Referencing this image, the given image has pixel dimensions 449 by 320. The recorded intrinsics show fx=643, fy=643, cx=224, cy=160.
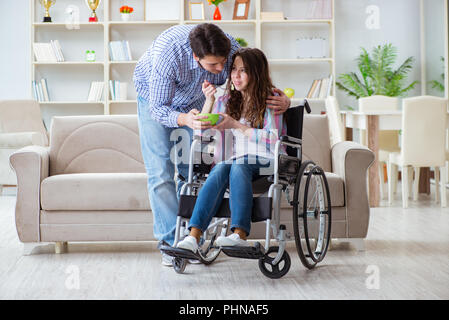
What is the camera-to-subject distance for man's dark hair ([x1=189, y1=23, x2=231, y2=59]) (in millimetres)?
2381

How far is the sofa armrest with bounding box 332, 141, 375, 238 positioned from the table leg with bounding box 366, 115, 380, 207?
177 cm

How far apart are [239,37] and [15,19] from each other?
2.40 meters

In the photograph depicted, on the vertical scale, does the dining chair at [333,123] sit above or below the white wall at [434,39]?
below

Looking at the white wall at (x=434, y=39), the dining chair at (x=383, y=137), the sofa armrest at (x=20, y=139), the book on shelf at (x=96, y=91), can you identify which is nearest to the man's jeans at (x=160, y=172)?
the dining chair at (x=383, y=137)

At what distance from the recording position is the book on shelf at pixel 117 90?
6.66 meters

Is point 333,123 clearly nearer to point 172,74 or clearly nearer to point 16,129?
point 172,74

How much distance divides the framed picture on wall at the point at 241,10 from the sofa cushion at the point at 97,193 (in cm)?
402

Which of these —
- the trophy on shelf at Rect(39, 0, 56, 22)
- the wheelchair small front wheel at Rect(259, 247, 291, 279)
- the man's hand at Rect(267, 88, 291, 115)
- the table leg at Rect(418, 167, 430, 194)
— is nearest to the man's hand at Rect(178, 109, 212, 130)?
the man's hand at Rect(267, 88, 291, 115)

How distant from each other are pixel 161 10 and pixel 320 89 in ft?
6.07

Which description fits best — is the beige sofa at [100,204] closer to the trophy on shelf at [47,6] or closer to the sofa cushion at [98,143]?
the sofa cushion at [98,143]

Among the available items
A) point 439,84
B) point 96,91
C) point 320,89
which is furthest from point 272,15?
point 96,91

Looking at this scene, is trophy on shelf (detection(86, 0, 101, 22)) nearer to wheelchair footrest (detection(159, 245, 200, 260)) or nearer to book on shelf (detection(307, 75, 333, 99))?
book on shelf (detection(307, 75, 333, 99))

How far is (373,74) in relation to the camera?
681 centimetres

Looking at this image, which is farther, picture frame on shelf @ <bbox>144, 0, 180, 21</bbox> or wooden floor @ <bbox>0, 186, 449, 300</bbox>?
picture frame on shelf @ <bbox>144, 0, 180, 21</bbox>
